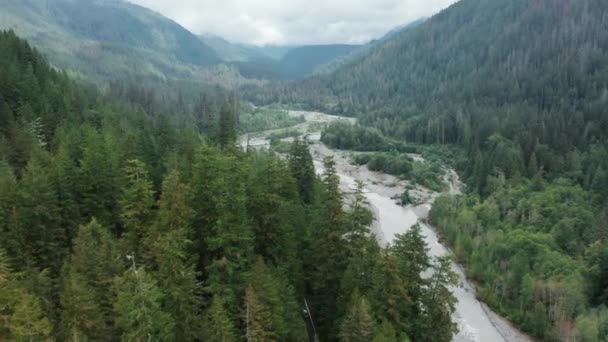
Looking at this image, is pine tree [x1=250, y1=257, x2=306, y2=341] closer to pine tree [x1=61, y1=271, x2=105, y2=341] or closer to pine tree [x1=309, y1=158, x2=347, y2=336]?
pine tree [x1=309, y1=158, x2=347, y2=336]

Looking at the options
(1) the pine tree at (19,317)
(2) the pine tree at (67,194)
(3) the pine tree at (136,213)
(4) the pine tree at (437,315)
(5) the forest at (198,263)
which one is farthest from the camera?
(2) the pine tree at (67,194)

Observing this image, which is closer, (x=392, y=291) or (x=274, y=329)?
(x=274, y=329)

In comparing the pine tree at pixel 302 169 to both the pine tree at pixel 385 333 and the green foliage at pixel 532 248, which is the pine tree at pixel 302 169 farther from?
the green foliage at pixel 532 248

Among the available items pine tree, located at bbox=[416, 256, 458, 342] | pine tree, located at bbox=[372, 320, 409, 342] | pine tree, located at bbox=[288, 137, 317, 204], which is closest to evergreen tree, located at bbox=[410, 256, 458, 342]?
pine tree, located at bbox=[416, 256, 458, 342]

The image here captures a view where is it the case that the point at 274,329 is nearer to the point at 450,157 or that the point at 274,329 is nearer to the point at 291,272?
the point at 291,272

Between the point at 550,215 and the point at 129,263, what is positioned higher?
the point at 129,263

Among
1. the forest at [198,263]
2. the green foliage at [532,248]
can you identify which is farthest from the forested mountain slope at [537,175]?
the forest at [198,263]

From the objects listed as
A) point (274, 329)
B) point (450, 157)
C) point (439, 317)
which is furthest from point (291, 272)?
point (450, 157)
